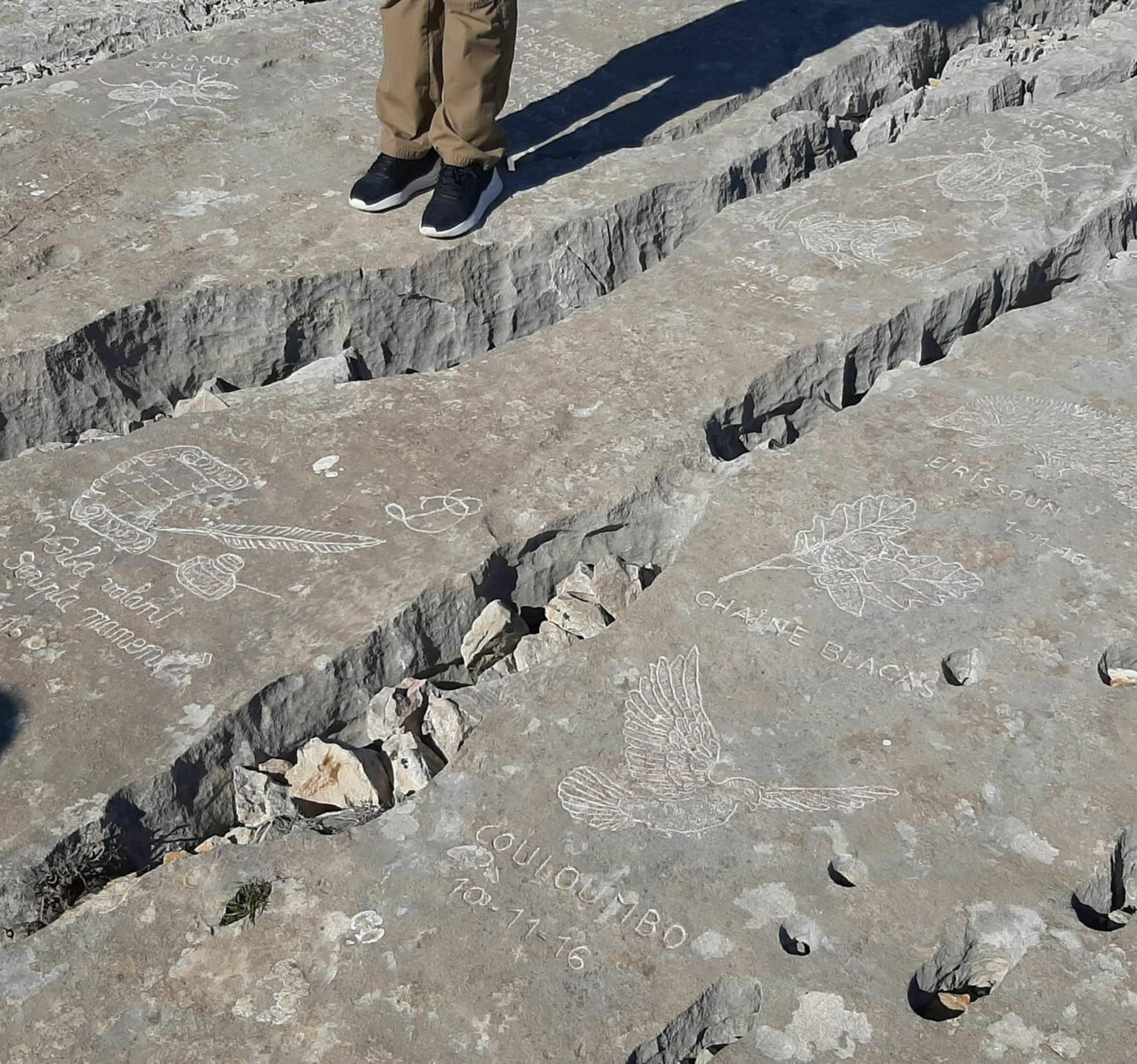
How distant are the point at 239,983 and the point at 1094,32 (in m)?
4.72

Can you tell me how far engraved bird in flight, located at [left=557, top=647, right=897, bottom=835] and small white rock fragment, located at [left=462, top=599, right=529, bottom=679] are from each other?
402mm

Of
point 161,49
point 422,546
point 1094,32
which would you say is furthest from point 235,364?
point 1094,32

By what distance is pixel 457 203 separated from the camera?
152 inches

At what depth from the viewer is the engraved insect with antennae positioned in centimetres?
459

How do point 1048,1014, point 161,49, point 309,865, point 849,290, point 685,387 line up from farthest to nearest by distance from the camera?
point 161,49, point 849,290, point 685,387, point 309,865, point 1048,1014

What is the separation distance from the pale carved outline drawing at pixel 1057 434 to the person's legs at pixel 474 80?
1.59 metres

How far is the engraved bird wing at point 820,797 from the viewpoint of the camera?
227 cm

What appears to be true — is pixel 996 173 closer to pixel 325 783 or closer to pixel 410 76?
pixel 410 76

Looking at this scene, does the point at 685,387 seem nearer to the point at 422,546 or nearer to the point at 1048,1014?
the point at 422,546

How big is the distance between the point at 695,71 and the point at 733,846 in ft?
11.1

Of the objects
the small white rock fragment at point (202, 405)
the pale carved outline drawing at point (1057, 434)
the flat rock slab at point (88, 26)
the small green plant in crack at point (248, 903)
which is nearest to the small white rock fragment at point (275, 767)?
the small green plant in crack at point (248, 903)

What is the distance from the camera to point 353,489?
2.98 meters

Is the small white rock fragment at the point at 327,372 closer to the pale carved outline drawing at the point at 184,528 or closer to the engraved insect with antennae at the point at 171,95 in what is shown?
the pale carved outline drawing at the point at 184,528

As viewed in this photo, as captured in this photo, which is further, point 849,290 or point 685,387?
point 849,290
